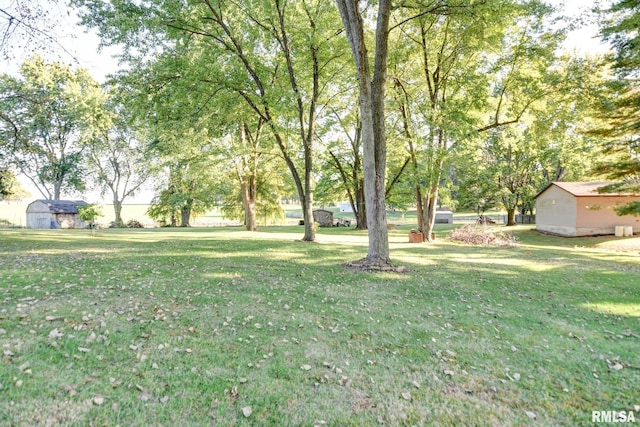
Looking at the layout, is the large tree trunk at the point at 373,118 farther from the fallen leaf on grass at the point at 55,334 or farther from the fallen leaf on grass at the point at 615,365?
the fallen leaf on grass at the point at 55,334

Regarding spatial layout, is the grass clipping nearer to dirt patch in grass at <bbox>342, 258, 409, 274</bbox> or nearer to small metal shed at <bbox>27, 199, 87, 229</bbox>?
dirt patch in grass at <bbox>342, 258, 409, 274</bbox>

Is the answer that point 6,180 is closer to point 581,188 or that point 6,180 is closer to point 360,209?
point 360,209

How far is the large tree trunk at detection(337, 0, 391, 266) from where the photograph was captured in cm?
→ 956

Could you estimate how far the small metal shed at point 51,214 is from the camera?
120 feet

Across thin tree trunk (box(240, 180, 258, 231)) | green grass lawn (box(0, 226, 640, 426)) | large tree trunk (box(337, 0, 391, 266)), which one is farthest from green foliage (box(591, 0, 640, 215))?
thin tree trunk (box(240, 180, 258, 231))

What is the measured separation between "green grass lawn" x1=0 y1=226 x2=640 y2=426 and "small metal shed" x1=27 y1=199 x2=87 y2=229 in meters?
35.6

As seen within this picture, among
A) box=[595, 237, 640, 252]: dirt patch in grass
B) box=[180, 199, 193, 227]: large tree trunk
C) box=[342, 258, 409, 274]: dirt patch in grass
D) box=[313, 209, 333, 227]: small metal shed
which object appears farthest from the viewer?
box=[313, 209, 333, 227]: small metal shed

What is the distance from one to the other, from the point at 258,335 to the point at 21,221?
167ft

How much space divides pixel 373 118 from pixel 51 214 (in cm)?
4026

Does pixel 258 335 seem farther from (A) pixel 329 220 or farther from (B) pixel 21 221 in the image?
(B) pixel 21 221

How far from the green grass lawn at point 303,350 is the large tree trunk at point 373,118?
185 cm

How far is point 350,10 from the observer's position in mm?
9484

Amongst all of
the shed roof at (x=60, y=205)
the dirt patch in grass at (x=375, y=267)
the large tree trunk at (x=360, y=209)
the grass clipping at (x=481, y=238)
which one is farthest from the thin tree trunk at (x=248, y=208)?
the shed roof at (x=60, y=205)

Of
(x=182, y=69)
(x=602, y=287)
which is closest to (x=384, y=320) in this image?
(x=602, y=287)
